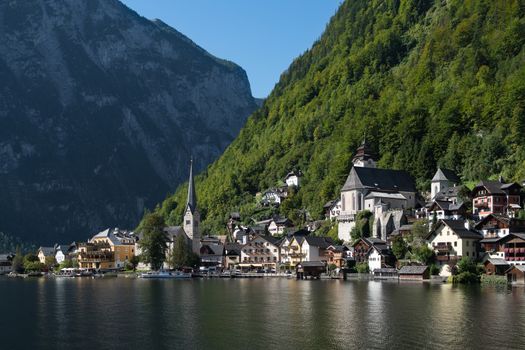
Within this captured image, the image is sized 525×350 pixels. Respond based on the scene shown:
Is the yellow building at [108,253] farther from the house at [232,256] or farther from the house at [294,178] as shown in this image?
the house at [294,178]

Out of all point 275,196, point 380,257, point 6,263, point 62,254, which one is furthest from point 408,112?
point 6,263

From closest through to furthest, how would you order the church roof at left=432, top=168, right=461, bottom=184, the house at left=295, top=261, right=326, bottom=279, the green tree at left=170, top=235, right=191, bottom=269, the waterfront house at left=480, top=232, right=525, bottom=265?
the waterfront house at left=480, top=232, right=525, bottom=265
the house at left=295, top=261, right=326, bottom=279
the church roof at left=432, top=168, right=461, bottom=184
the green tree at left=170, top=235, right=191, bottom=269

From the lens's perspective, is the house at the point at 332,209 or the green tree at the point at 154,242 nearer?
the green tree at the point at 154,242

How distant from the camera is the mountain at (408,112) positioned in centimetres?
11606

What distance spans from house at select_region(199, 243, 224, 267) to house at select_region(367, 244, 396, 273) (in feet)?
137

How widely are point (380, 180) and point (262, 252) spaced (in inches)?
967

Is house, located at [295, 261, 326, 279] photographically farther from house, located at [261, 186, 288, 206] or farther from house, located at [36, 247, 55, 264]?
house, located at [36, 247, 55, 264]

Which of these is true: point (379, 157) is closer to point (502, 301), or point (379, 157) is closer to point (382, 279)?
point (382, 279)

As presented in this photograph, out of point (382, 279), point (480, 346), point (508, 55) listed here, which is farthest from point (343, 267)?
point (480, 346)

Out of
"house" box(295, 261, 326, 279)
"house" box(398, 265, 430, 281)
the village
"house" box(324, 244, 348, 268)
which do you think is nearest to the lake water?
"house" box(398, 265, 430, 281)

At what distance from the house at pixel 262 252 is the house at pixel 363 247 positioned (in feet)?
77.9

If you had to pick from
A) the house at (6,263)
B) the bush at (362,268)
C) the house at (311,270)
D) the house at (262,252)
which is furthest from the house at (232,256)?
the house at (6,263)

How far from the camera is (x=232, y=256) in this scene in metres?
132

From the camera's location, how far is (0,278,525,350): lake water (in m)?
38.2
